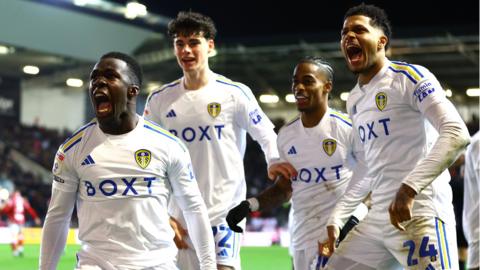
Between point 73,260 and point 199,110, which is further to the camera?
point 73,260

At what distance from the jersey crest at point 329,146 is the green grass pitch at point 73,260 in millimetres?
8976

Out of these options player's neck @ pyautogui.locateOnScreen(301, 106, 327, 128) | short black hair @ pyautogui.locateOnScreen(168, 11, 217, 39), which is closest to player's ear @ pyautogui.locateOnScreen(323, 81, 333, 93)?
player's neck @ pyautogui.locateOnScreen(301, 106, 327, 128)

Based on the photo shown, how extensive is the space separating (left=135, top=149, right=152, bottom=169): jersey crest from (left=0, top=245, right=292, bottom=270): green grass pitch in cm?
1002

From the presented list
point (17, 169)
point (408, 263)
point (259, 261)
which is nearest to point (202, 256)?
point (408, 263)

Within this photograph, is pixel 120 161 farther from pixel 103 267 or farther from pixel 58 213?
pixel 103 267

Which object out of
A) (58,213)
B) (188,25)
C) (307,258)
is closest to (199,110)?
(188,25)

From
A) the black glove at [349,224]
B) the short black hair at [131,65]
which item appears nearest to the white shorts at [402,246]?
the black glove at [349,224]

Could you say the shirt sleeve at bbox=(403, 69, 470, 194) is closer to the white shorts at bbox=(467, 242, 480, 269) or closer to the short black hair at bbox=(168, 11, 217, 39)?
the short black hair at bbox=(168, 11, 217, 39)

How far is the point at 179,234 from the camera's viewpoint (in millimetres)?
5477

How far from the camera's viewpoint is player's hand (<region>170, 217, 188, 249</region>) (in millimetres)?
5469

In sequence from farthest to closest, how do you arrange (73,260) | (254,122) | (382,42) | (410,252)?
(73,260), (254,122), (382,42), (410,252)

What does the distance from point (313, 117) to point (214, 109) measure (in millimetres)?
745

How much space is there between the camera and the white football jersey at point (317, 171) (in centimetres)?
570

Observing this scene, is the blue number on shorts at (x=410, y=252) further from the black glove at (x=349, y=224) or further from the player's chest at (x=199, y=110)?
the player's chest at (x=199, y=110)
